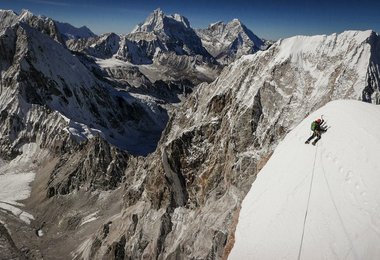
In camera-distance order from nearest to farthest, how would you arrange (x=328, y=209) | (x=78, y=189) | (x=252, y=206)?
(x=328, y=209) < (x=252, y=206) < (x=78, y=189)

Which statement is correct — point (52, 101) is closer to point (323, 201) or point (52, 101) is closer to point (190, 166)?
point (190, 166)

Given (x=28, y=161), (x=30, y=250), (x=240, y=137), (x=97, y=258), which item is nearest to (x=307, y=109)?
(x=240, y=137)

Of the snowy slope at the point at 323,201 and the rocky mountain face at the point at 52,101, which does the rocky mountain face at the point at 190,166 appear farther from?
the rocky mountain face at the point at 52,101

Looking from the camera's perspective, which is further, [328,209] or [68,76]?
[68,76]

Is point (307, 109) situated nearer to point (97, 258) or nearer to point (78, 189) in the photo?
point (97, 258)

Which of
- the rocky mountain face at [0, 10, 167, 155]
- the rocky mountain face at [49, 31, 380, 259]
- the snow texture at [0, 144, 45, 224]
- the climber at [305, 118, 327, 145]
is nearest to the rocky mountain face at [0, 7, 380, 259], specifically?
the rocky mountain face at [49, 31, 380, 259]

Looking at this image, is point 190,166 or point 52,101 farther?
point 52,101

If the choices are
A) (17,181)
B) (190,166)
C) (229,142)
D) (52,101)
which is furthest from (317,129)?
(52,101)

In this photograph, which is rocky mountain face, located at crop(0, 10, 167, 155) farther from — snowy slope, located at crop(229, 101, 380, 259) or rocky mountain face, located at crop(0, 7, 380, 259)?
snowy slope, located at crop(229, 101, 380, 259)

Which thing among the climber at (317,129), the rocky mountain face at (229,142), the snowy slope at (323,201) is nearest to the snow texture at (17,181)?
the rocky mountain face at (229,142)
